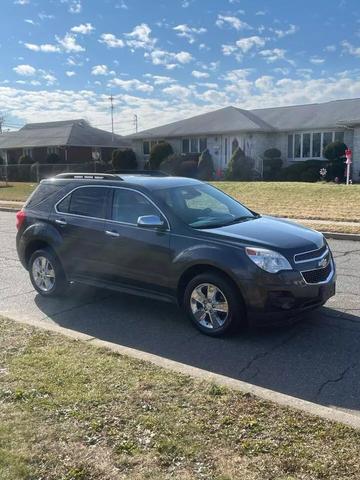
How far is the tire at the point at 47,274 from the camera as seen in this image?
7000mm

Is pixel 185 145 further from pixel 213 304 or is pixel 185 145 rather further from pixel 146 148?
pixel 213 304

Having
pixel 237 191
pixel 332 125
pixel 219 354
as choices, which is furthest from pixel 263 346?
pixel 332 125

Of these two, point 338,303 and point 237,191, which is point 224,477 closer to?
point 338,303

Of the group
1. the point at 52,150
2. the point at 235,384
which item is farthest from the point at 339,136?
the point at 235,384

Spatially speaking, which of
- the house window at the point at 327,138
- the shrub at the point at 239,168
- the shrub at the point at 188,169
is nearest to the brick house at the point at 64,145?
the shrub at the point at 188,169

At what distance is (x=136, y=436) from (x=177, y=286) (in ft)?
8.44

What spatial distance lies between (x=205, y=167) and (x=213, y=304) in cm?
2747

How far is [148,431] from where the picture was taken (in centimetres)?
334

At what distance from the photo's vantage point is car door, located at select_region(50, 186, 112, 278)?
255 inches

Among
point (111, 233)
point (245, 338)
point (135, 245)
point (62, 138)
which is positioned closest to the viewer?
point (245, 338)

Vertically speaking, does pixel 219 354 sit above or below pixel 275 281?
below

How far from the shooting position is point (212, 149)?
34.1 meters

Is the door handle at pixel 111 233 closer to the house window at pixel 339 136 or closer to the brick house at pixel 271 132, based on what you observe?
the brick house at pixel 271 132

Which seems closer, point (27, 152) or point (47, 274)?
point (47, 274)
